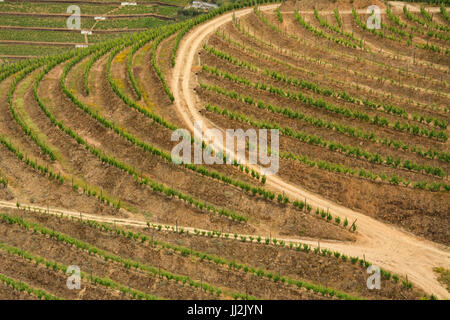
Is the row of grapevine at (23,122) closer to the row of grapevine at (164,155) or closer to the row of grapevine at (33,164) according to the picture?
the row of grapevine at (33,164)

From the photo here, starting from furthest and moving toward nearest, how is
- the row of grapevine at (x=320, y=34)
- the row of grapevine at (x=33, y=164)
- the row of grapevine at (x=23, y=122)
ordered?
the row of grapevine at (x=320, y=34) < the row of grapevine at (x=23, y=122) < the row of grapevine at (x=33, y=164)

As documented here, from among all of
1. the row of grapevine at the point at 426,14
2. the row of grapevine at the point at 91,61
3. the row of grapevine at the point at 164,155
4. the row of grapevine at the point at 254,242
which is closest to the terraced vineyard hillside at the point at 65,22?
the row of grapevine at the point at 91,61

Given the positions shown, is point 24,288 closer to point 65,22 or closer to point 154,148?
point 154,148

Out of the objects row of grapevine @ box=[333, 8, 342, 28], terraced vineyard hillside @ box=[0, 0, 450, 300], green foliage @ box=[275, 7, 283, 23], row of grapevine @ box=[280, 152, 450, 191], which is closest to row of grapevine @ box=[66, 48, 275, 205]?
terraced vineyard hillside @ box=[0, 0, 450, 300]

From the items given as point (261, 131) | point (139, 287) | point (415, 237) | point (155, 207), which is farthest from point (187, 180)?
point (415, 237)

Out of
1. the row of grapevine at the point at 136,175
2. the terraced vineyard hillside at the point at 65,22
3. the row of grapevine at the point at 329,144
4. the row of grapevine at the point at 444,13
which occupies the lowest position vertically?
the row of grapevine at the point at 136,175

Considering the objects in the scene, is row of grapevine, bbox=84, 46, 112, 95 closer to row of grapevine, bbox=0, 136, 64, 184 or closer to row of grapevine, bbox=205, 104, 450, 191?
row of grapevine, bbox=0, 136, 64, 184
